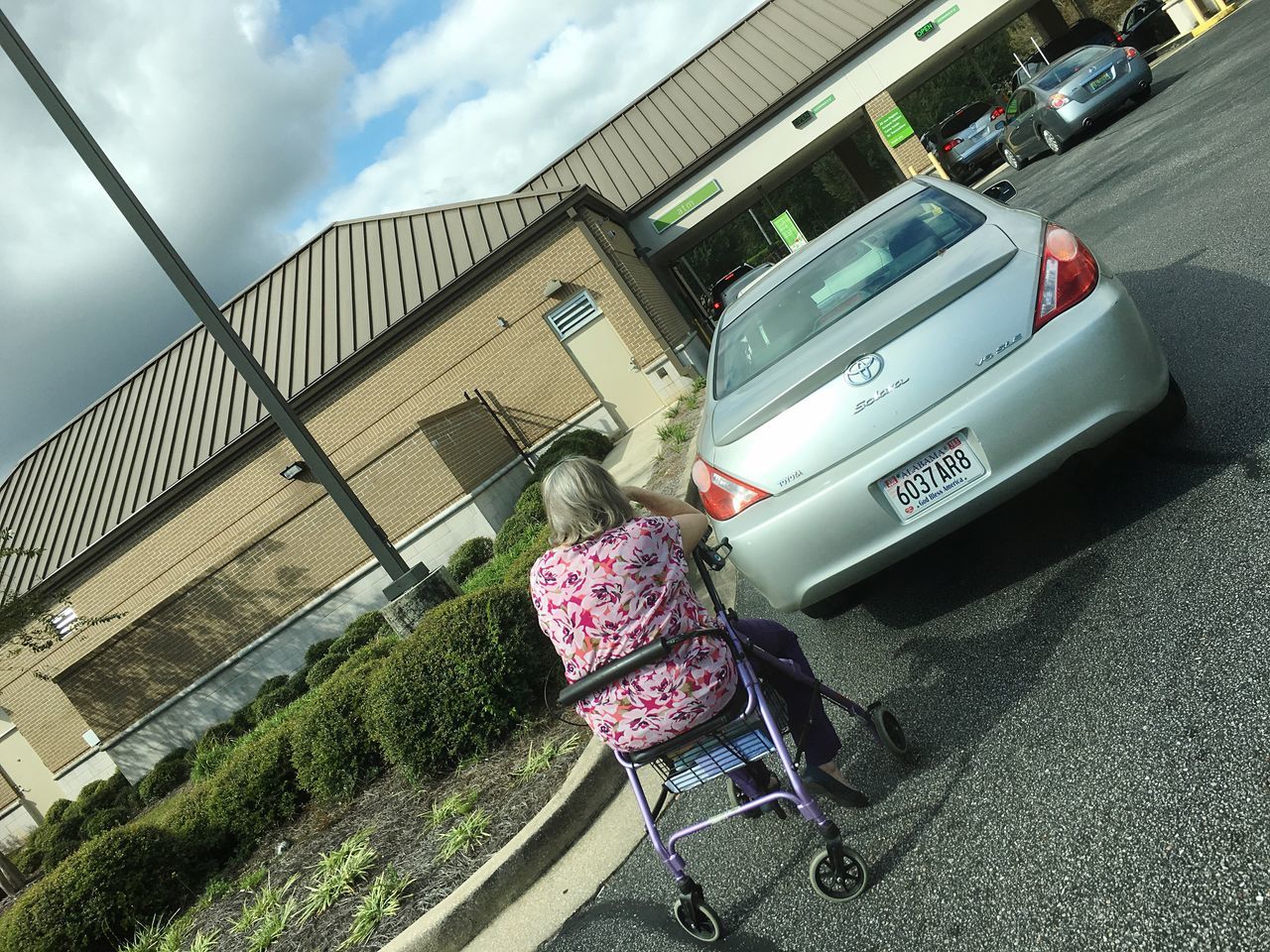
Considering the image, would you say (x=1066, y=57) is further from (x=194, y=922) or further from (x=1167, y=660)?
(x=194, y=922)

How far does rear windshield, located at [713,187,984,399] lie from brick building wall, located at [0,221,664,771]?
13722mm

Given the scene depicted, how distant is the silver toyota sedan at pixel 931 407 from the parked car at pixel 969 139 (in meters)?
22.1

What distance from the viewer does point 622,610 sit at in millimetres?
2721

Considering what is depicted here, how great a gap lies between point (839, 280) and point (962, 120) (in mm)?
23633

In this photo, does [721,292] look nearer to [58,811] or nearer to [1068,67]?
[1068,67]

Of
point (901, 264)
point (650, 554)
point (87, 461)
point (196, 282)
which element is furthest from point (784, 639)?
point (87, 461)

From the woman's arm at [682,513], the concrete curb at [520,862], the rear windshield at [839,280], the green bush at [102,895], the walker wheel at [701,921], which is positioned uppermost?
the rear windshield at [839,280]

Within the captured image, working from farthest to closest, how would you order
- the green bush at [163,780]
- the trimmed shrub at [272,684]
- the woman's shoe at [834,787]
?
the trimmed shrub at [272,684], the green bush at [163,780], the woman's shoe at [834,787]

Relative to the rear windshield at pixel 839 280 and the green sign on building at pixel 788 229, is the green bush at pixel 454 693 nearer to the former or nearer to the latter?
the rear windshield at pixel 839 280

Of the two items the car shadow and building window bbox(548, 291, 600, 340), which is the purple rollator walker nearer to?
the car shadow

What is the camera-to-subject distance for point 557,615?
280 cm

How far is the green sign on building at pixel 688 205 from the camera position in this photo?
81.1ft

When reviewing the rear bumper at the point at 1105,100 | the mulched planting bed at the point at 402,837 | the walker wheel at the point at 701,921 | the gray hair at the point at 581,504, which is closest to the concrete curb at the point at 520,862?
the mulched planting bed at the point at 402,837

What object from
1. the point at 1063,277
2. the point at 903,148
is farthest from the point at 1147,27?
the point at 1063,277
